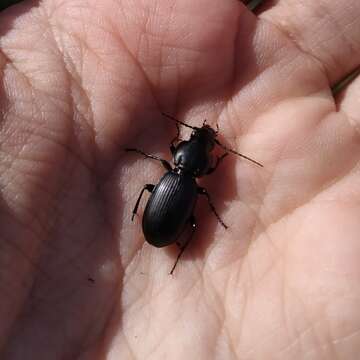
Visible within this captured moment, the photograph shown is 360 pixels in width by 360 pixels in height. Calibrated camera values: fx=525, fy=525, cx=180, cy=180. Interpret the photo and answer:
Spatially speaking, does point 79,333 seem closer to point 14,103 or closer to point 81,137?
point 81,137

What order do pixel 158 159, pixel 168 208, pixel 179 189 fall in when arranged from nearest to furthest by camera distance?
1. pixel 168 208
2. pixel 179 189
3. pixel 158 159

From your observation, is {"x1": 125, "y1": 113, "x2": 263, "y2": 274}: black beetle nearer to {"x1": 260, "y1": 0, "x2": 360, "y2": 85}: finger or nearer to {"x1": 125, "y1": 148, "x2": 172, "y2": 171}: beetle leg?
{"x1": 125, "y1": 148, "x2": 172, "y2": 171}: beetle leg

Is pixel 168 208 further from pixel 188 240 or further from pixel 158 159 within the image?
pixel 158 159

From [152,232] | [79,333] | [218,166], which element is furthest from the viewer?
[218,166]

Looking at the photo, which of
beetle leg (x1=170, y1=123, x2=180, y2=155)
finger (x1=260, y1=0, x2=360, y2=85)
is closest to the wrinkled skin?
finger (x1=260, y1=0, x2=360, y2=85)

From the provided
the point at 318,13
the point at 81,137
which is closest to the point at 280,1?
the point at 318,13

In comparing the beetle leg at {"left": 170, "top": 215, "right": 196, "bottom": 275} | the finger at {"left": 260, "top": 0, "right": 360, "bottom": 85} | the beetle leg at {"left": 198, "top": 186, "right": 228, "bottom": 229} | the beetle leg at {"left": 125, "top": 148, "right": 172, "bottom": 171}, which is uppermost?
the finger at {"left": 260, "top": 0, "right": 360, "bottom": 85}

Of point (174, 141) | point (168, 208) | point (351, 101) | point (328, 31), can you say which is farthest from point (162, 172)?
point (328, 31)

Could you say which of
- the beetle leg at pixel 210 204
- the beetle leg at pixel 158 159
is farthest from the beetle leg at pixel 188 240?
the beetle leg at pixel 158 159
